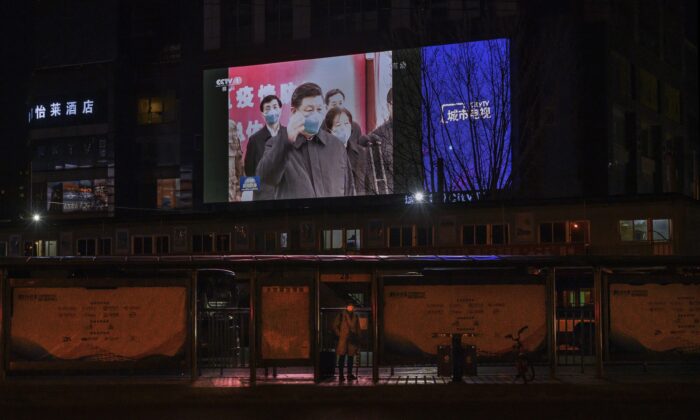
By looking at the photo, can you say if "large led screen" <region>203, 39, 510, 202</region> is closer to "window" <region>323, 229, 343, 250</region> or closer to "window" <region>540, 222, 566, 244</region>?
"window" <region>323, 229, 343, 250</region>

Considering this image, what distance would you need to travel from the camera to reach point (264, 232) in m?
45.5

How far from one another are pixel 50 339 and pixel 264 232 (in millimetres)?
26521

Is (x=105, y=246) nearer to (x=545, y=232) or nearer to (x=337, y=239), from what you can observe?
(x=337, y=239)

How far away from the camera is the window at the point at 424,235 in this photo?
135 feet

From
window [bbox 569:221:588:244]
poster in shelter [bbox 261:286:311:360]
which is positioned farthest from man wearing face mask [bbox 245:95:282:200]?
poster in shelter [bbox 261:286:311:360]

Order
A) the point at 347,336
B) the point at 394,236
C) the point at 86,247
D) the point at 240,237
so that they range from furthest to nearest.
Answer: the point at 86,247 → the point at 240,237 → the point at 394,236 → the point at 347,336

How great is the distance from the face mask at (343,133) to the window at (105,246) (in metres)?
19.4

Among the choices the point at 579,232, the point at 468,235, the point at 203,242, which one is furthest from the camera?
the point at 203,242

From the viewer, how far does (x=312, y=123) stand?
63.5 m

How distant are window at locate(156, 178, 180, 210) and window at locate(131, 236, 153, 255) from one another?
28.1m

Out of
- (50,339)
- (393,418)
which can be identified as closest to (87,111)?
(50,339)

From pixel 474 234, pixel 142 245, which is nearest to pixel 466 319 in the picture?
pixel 474 234

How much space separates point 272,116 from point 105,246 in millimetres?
19501

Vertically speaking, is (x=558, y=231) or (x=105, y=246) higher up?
(x=558, y=231)
